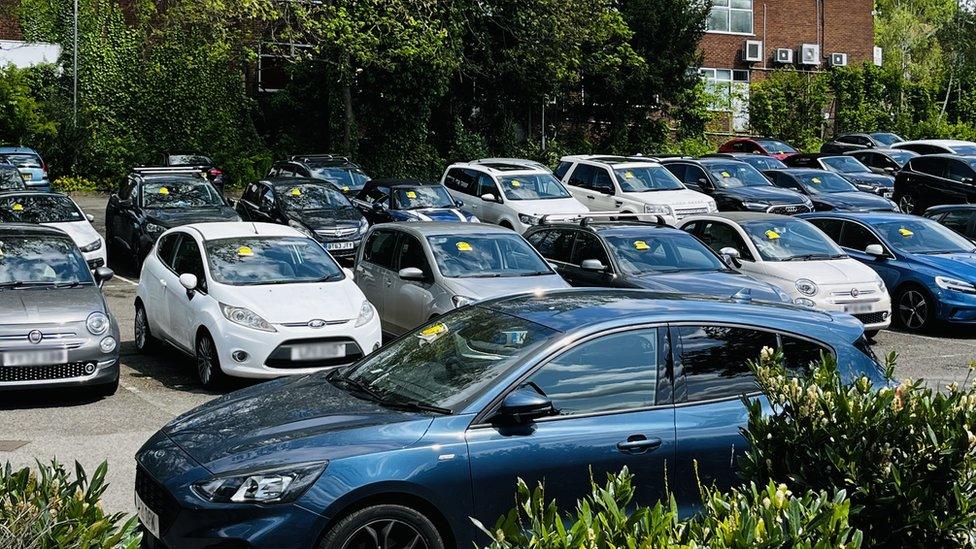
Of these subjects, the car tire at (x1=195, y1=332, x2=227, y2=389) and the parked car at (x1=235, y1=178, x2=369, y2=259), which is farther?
the parked car at (x1=235, y1=178, x2=369, y2=259)

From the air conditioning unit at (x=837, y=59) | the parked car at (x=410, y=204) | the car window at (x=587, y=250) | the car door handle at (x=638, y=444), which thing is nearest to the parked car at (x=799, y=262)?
the car window at (x=587, y=250)

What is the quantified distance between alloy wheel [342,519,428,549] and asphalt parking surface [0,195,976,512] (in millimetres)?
2325

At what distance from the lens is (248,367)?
36.4ft

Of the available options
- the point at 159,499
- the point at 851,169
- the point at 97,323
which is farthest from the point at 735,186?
the point at 159,499

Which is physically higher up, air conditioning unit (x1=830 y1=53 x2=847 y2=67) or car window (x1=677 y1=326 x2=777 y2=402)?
air conditioning unit (x1=830 y1=53 x2=847 y2=67)

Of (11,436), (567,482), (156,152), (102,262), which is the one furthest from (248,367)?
(156,152)

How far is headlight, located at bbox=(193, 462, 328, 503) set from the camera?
5.26 metres

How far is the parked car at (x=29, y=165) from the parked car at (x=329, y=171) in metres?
5.31

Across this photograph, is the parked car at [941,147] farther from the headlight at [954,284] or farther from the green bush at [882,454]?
the green bush at [882,454]

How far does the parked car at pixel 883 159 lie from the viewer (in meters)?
31.6

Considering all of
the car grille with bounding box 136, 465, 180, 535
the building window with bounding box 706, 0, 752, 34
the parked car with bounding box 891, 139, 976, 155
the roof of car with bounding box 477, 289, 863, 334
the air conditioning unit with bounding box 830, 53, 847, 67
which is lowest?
the car grille with bounding box 136, 465, 180, 535

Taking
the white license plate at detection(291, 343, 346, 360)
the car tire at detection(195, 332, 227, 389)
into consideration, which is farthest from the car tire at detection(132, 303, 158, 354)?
the white license plate at detection(291, 343, 346, 360)

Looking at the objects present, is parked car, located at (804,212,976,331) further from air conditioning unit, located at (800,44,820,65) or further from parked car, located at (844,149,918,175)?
air conditioning unit, located at (800,44,820,65)

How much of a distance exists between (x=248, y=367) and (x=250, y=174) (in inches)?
960
